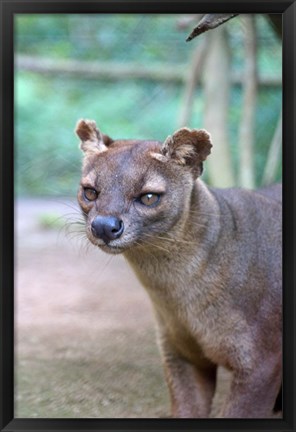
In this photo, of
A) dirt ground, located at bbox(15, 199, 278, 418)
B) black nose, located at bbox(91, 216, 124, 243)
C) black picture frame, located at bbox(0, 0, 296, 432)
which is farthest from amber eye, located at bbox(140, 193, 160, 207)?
black picture frame, located at bbox(0, 0, 296, 432)

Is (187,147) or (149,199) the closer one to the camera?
(149,199)

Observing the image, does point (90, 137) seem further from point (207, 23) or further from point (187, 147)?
point (207, 23)

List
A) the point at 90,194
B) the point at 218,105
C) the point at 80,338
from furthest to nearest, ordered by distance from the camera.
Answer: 1. the point at 218,105
2. the point at 80,338
3. the point at 90,194

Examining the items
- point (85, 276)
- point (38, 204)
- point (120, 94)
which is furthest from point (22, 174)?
point (85, 276)

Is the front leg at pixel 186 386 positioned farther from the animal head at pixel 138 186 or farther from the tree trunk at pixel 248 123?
the tree trunk at pixel 248 123

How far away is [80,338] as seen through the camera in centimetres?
661

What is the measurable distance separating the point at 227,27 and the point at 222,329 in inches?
190

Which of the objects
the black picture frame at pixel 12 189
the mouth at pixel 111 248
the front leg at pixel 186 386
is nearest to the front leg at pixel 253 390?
the front leg at pixel 186 386

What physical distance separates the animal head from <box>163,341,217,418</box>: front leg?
1009 millimetres

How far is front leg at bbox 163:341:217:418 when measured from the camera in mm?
4625

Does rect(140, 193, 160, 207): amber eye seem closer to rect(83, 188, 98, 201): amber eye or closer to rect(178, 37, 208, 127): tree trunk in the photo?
rect(83, 188, 98, 201): amber eye

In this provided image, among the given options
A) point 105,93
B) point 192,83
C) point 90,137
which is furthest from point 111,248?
point 105,93

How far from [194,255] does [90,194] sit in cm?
68

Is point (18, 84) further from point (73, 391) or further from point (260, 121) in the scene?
point (73, 391)
